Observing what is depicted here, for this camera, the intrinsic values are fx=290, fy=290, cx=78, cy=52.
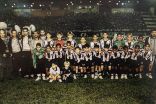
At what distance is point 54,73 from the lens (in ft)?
33.3

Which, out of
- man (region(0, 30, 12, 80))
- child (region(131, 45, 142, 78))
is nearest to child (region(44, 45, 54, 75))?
man (region(0, 30, 12, 80))

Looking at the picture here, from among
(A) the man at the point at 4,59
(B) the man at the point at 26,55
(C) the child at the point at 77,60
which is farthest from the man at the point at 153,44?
(A) the man at the point at 4,59

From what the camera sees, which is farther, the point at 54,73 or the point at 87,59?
the point at 87,59

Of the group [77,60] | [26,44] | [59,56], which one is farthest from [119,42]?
[26,44]

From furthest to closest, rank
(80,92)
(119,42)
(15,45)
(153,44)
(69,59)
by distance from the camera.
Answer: (119,42) → (153,44) → (69,59) → (15,45) → (80,92)

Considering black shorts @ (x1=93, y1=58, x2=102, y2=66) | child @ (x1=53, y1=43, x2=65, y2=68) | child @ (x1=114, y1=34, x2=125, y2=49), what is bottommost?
black shorts @ (x1=93, y1=58, x2=102, y2=66)

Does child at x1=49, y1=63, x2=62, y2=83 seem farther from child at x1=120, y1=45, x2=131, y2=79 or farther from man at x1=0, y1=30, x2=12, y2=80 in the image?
child at x1=120, y1=45, x2=131, y2=79

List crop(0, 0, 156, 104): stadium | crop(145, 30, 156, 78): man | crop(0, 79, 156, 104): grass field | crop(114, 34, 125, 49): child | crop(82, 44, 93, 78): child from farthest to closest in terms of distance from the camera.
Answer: crop(114, 34, 125, 49): child → crop(145, 30, 156, 78): man → crop(82, 44, 93, 78): child → crop(0, 0, 156, 104): stadium → crop(0, 79, 156, 104): grass field

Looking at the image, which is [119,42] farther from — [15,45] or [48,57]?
[15,45]

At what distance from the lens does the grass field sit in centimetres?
830

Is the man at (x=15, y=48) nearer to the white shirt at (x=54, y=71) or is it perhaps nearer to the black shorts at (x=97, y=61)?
the white shirt at (x=54, y=71)

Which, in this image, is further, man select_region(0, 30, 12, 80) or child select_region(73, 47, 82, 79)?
child select_region(73, 47, 82, 79)

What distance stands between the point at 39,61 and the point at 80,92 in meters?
2.10

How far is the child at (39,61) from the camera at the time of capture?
10.2 m
